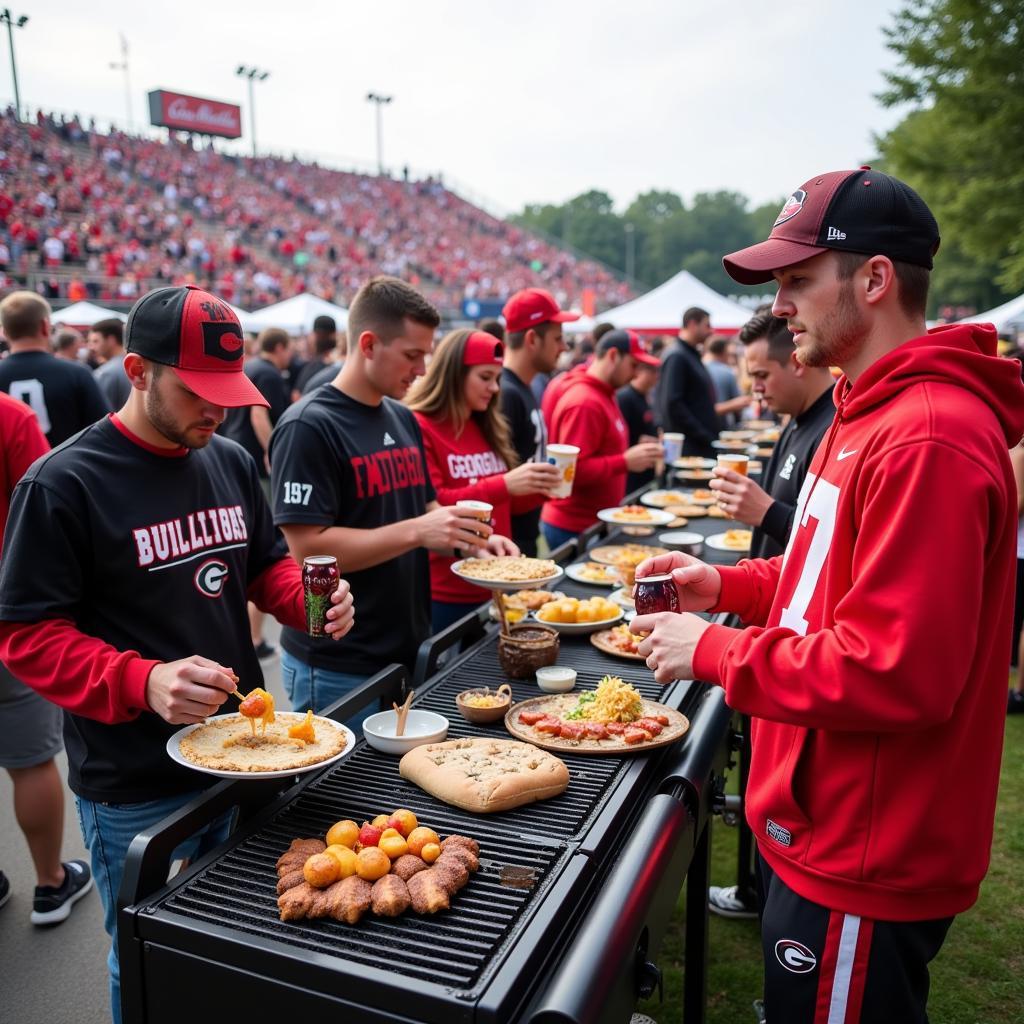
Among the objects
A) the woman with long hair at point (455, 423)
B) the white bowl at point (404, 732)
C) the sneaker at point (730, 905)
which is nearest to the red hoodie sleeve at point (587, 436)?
the woman with long hair at point (455, 423)

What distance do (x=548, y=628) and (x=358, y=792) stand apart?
1340 millimetres

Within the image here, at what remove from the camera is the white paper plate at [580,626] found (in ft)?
11.7

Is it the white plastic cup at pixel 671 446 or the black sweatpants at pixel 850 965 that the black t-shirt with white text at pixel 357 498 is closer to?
the black sweatpants at pixel 850 965

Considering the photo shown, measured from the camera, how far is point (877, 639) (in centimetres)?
162

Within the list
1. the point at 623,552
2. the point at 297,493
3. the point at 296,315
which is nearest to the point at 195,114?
the point at 296,315

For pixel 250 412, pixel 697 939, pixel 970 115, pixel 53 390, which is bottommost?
pixel 697 939

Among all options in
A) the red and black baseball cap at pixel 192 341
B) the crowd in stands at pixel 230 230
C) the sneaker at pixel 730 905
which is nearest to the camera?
the red and black baseball cap at pixel 192 341

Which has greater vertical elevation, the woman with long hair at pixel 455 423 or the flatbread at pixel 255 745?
the woman with long hair at pixel 455 423

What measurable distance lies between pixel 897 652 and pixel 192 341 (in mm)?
1981

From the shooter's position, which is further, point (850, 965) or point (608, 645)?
point (608, 645)

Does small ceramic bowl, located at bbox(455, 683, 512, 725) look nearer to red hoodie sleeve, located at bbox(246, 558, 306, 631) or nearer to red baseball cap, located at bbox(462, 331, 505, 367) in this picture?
red hoodie sleeve, located at bbox(246, 558, 306, 631)

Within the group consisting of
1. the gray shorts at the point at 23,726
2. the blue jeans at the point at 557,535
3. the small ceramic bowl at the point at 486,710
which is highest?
the small ceramic bowl at the point at 486,710

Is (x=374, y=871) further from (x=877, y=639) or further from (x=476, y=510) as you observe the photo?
(x=476, y=510)

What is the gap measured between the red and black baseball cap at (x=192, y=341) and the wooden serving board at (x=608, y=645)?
1680mm
